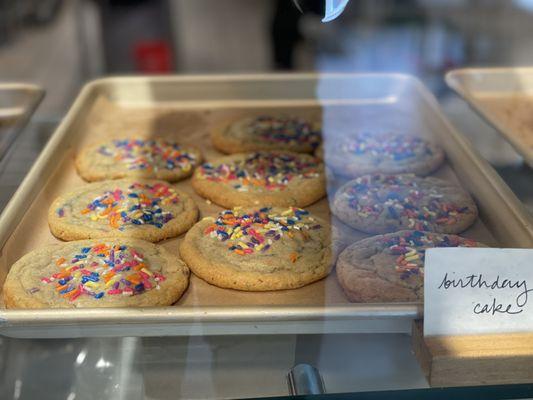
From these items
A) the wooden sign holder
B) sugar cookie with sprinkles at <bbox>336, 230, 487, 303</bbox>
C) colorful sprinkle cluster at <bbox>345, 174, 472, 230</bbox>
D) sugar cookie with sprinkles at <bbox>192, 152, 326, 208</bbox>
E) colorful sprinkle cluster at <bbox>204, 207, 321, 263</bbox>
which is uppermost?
the wooden sign holder

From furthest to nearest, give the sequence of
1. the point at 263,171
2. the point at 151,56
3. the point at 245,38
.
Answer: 1. the point at 151,56
2. the point at 245,38
3. the point at 263,171

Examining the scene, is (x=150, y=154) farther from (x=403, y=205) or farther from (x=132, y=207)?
(x=403, y=205)


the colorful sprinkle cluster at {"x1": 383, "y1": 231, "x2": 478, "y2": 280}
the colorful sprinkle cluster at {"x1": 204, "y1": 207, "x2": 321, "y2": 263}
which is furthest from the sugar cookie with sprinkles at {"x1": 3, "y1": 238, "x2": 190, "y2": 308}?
the colorful sprinkle cluster at {"x1": 383, "y1": 231, "x2": 478, "y2": 280}

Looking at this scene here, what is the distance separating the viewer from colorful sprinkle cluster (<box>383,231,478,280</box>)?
117cm

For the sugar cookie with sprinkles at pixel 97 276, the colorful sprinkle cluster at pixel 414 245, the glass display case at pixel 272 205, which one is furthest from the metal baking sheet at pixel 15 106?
the colorful sprinkle cluster at pixel 414 245

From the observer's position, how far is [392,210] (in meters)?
1.44

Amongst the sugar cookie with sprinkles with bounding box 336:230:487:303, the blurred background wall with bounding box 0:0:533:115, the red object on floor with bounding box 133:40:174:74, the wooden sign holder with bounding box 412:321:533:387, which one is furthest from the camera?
the red object on floor with bounding box 133:40:174:74

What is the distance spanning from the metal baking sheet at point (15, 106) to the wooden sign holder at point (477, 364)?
1.14 meters

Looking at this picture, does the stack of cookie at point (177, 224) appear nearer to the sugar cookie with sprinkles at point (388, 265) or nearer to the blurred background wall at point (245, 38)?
the sugar cookie with sprinkles at point (388, 265)

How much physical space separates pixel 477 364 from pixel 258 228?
610mm

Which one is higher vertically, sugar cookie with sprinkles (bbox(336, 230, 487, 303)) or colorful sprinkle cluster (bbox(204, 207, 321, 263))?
sugar cookie with sprinkles (bbox(336, 230, 487, 303))

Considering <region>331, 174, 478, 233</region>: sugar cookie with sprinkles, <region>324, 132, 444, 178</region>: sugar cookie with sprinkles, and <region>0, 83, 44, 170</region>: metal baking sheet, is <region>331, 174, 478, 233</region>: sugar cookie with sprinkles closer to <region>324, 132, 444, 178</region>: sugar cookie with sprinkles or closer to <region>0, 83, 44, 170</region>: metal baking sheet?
<region>324, 132, 444, 178</region>: sugar cookie with sprinkles

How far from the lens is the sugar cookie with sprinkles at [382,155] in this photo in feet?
5.47

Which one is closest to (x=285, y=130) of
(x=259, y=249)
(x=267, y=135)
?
(x=267, y=135)
